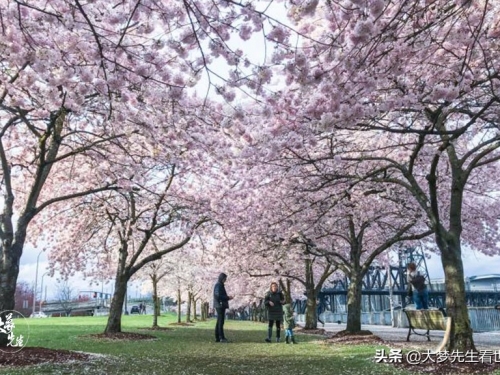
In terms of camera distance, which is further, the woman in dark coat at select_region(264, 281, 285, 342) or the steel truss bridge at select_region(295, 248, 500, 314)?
the steel truss bridge at select_region(295, 248, 500, 314)

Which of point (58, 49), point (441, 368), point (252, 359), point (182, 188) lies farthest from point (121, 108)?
point (182, 188)

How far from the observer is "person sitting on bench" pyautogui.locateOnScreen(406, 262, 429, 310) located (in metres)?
11.7

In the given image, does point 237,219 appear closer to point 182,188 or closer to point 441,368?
point 182,188

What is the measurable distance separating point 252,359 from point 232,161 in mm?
5074

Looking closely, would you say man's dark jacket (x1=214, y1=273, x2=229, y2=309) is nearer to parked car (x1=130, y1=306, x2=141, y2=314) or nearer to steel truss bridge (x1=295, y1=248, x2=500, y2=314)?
steel truss bridge (x1=295, y1=248, x2=500, y2=314)

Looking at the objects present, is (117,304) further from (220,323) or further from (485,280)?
(485,280)

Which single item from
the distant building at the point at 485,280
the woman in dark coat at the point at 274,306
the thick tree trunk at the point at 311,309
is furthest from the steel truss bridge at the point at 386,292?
the woman in dark coat at the point at 274,306

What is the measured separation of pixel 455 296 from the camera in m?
7.30

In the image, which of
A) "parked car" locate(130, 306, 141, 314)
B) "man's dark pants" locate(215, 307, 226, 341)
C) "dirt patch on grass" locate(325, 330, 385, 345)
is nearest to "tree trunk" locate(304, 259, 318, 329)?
"dirt patch on grass" locate(325, 330, 385, 345)

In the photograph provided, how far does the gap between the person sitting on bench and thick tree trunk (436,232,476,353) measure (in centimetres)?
423

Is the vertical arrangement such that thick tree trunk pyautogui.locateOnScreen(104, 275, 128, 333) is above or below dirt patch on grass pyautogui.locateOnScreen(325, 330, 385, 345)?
above

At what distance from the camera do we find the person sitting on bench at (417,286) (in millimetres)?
11727

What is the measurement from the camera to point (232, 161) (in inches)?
456

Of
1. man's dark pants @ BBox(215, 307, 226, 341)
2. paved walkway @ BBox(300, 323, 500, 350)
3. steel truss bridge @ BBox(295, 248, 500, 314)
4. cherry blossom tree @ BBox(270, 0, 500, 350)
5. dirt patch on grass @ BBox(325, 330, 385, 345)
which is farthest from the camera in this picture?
steel truss bridge @ BBox(295, 248, 500, 314)
